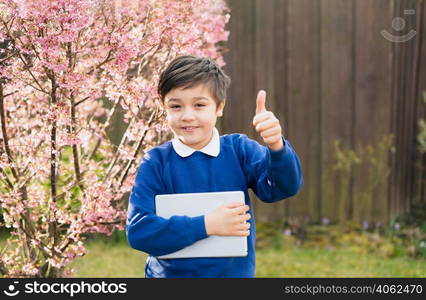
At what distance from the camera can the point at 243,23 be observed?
4.82m

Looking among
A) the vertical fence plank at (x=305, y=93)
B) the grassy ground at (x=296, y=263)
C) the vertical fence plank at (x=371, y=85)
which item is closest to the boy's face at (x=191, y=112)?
the grassy ground at (x=296, y=263)

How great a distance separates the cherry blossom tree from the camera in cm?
246

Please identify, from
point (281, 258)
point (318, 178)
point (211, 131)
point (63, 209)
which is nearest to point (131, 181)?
point (63, 209)

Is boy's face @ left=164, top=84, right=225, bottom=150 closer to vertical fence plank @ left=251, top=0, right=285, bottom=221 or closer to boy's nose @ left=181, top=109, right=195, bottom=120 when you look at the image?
boy's nose @ left=181, top=109, right=195, bottom=120

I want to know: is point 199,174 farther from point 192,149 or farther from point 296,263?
point 296,263

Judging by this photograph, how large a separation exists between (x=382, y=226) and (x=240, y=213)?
298 centimetres

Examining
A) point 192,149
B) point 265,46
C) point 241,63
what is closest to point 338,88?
point 265,46

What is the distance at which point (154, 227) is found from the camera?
80.8 inches

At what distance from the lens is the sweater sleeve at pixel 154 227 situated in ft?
6.69

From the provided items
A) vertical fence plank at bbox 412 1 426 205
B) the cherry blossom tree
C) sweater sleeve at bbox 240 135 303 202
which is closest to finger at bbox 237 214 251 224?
sweater sleeve at bbox 240 135 303 202

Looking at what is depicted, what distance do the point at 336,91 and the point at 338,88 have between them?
26 mm

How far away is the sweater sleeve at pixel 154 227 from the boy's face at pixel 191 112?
175 millimetres

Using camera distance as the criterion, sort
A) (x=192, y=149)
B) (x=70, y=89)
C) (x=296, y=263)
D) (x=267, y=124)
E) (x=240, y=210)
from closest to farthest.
Answer: (x=267, y=124) → (x=240, y=210) → (x=192, y=149) → (x=70, y=89) → (x=296, y=263)

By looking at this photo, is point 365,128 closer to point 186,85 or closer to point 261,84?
point 261,84
